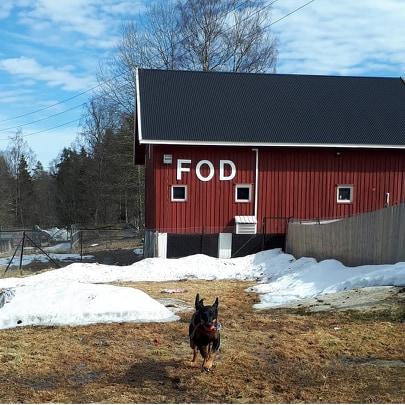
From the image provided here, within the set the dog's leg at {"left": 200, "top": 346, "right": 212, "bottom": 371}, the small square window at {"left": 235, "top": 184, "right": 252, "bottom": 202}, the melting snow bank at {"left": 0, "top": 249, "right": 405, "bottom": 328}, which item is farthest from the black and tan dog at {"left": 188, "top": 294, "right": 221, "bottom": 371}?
the small square window at {"left": 235, "top": 184, "right": 252, "bottom": 202}

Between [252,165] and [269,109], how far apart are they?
3.34 meters

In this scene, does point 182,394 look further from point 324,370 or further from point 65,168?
point 65,168

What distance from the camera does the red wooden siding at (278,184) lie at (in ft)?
71.5

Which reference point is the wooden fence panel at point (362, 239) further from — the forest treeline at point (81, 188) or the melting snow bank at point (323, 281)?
the forest treeline at point (81, 188)

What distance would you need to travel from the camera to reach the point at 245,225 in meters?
21.8

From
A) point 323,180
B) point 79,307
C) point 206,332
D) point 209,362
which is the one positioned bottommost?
point 79,307

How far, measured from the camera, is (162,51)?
4019cm

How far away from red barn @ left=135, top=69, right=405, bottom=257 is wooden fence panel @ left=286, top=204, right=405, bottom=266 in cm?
450

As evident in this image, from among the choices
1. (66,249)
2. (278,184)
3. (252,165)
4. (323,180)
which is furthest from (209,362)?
(66,249)

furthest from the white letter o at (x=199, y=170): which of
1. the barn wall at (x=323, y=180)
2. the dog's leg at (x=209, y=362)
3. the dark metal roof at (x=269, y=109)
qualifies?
the dog's leg at (x=209, y=362)

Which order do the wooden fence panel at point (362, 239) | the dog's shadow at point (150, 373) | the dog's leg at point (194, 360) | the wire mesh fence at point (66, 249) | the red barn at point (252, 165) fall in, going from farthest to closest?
the wire mesh fence at point (66, 249)
the red barn at point (252, 165)
the wooden fence panel at point (362, 239)
the dog's leg at point (194, 360)
the dog's shadow at point (150, 373)

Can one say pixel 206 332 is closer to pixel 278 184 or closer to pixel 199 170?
pixel 199 170

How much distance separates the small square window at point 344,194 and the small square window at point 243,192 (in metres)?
3.78

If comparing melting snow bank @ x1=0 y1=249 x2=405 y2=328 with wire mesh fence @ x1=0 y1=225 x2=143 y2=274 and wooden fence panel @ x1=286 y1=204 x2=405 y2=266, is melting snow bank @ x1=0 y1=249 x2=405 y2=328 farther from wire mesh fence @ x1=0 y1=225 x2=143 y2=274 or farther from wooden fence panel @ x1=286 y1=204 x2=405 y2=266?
wire mesh fence @ x1=0 y1=225 x2=143 y2=274
